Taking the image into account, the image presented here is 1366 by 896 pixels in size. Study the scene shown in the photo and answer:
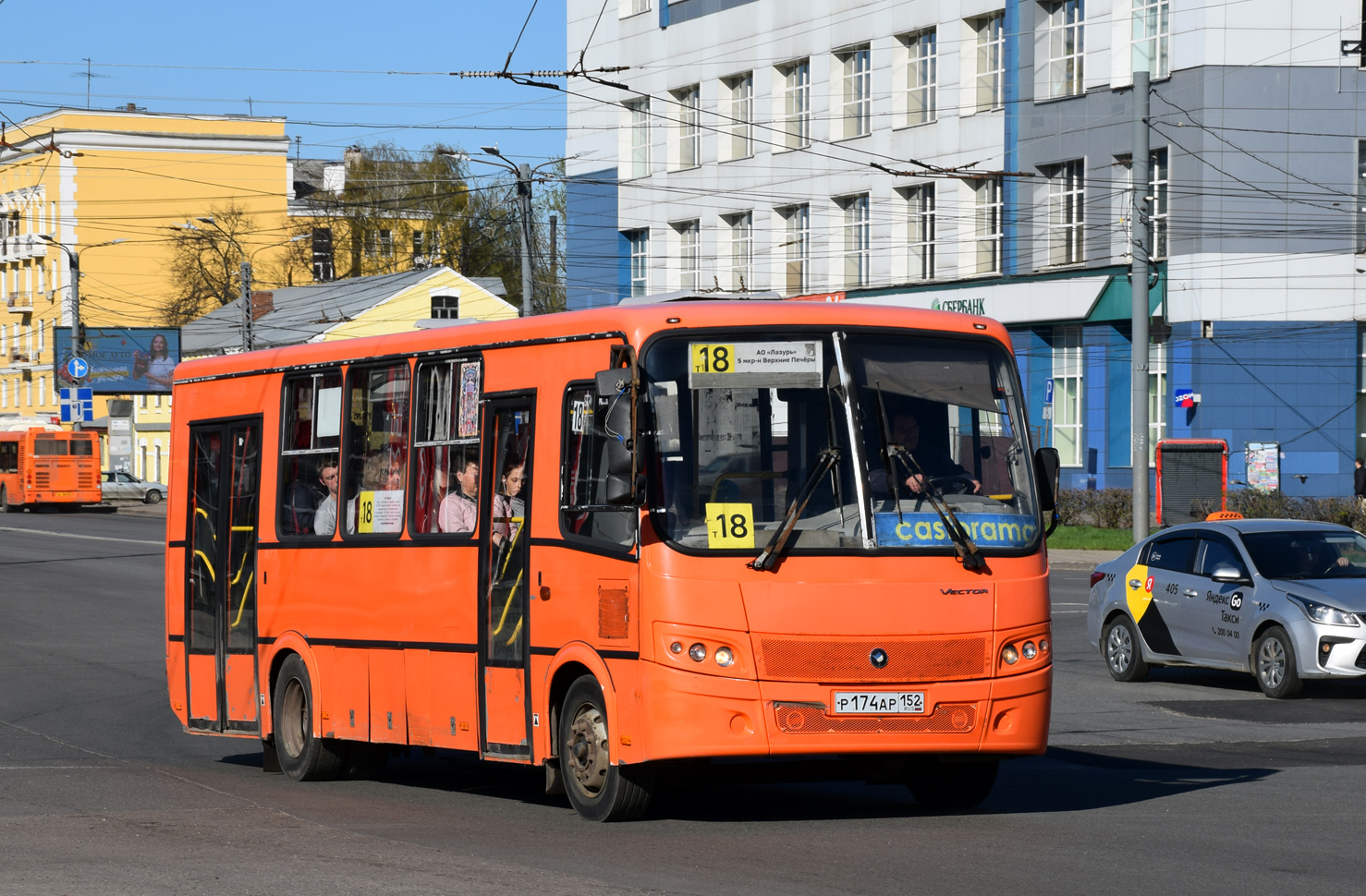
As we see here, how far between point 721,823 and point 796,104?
46858 millimetres

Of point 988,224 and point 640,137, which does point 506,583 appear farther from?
point 640,137

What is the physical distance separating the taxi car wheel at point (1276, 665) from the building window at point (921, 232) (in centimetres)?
3520

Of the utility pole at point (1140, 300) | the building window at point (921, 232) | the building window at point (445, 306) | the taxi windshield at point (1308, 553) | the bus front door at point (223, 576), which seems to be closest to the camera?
the bus front door at point (223, 576)

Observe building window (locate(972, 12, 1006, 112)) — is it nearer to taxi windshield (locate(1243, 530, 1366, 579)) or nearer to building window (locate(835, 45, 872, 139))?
building window (locate(835, 45, 872, 139))

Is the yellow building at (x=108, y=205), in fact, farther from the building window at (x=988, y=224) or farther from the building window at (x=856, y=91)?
the building window at (x=988, y=224)

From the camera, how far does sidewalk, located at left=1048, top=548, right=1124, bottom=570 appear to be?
3600cm

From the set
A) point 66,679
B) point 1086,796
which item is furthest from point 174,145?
point 1086,796

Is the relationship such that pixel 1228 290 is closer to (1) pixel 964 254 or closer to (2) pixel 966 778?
(1) pixel 964 254

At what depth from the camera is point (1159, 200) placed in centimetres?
4541

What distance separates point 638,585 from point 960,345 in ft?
7.01

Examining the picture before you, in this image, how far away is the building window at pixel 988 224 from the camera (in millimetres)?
50000

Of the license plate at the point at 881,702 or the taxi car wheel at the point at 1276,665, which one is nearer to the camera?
the license plate at the point at 881,702

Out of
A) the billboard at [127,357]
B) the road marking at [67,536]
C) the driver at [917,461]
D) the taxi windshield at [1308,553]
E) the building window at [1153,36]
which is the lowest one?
the road marking at [67,536]

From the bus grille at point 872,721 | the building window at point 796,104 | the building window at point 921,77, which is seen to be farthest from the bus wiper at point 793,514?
the building window at point 796,104
